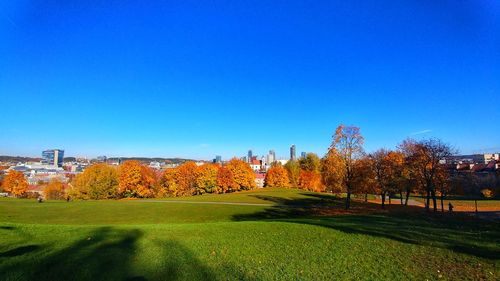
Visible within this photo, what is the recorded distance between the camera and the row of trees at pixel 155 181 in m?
67.2

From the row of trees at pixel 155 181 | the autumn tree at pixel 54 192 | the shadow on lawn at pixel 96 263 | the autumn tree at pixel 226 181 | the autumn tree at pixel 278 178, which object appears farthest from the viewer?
the autumn tree at pixel 278 178

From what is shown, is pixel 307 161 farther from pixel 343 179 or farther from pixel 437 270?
pixel 437 270

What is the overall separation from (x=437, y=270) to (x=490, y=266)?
Result: 1576 millimetres

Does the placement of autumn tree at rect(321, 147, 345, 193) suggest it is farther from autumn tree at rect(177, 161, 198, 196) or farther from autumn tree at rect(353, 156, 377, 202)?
autumn tree at rect(177, 161, 198, 196)

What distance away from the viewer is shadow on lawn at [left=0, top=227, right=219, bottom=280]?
26.1 ft

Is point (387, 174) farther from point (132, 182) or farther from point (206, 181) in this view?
point (132, 182)

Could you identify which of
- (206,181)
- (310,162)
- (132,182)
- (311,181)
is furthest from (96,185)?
(310,162)

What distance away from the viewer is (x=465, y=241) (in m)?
11.7

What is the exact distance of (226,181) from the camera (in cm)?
7625

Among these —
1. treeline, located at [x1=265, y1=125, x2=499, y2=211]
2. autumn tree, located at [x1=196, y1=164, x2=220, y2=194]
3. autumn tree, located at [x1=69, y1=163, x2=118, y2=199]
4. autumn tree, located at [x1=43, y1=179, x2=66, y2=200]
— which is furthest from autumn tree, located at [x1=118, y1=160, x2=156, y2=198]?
treeline, located at [x1=265, y1=125, x2=499, y2=211]

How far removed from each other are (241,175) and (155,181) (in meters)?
21.8

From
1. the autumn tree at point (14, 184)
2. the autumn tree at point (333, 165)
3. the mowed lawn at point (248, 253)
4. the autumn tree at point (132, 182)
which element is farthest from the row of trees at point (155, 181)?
the mowed lawn at point (248, 253)

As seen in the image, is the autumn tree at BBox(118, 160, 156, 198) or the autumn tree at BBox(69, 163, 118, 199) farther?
the autumn tree at BBox(118, 160, 156, 198)

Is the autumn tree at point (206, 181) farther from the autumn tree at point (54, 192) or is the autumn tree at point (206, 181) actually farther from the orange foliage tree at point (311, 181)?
the autumn tree at point (54, 192)
